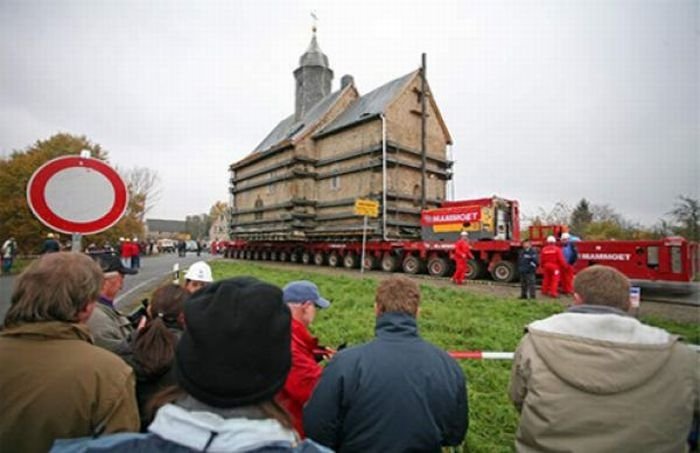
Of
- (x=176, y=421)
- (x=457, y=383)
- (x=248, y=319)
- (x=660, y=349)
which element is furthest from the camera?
Result: (x=457, y=383)

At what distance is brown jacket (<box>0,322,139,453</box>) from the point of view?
135 cm

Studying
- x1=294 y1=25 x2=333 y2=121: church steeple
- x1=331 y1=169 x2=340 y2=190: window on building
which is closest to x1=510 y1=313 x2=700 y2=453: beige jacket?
x1=331 y1=169 x2=340 y2=190: window on building

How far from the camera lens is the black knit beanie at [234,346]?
995 millimetres

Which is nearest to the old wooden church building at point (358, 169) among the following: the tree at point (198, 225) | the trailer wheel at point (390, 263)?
the trailer wheel at point (390, 263)

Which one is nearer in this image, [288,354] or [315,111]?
[288,354]

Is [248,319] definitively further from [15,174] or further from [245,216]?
[15,174]

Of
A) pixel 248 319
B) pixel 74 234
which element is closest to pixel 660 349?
pixel 248 319

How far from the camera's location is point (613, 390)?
1679mm

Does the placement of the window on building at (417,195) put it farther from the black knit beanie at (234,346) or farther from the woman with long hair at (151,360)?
the black knit beanie at (234,346)

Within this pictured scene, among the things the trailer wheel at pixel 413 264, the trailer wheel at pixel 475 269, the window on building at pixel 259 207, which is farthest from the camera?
the window on building at pixel 259 207

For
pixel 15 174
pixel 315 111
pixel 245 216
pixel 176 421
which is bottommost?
pixel 176 421

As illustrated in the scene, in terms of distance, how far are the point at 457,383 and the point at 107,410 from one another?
63.0 inches

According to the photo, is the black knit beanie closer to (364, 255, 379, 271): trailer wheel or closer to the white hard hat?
the white hard hat

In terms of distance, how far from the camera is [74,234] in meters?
3.10
